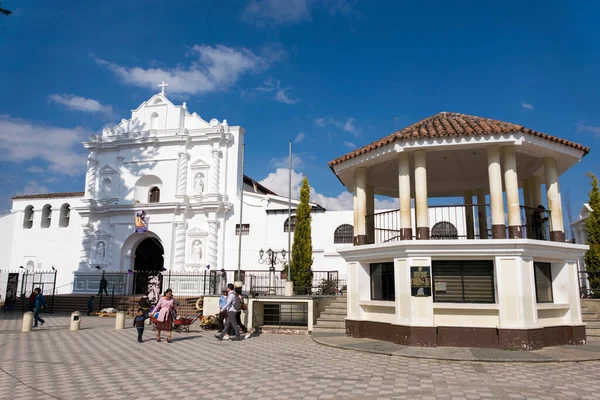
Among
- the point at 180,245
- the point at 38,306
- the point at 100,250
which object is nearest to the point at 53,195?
the point at 100,250

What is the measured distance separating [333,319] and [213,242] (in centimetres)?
1698

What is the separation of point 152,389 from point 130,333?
9771mm

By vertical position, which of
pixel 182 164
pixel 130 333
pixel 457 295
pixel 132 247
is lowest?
pixel 130 333

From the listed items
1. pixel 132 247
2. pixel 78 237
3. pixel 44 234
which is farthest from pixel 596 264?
pixel 44 234

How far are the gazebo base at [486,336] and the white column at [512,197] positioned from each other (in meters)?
2.49

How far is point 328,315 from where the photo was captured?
16469 mm

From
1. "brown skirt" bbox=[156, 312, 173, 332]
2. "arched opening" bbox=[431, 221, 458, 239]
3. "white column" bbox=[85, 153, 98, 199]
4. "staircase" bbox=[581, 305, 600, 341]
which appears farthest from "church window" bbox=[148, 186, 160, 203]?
"staircase" bbox=[581, 305, 600, 341]

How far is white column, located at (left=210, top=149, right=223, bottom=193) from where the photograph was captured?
3253 centimetres

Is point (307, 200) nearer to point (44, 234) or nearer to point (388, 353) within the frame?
point (388, 353)

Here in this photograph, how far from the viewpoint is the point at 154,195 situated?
114 feet

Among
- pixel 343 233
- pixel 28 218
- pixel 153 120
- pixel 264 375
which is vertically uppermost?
pixel 153 120

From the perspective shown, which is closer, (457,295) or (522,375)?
(522,375)

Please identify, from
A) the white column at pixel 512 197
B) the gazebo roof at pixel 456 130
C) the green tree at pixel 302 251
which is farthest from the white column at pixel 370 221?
the green tree at pixel 302 251

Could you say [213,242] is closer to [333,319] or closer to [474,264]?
[333,319]
